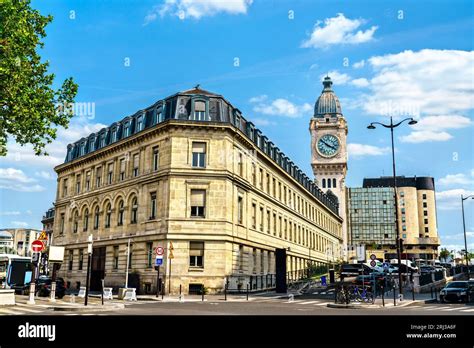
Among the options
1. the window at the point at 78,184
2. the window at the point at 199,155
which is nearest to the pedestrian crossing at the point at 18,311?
the window at the point at 199,155

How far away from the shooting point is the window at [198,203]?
Answer: 1448 inches

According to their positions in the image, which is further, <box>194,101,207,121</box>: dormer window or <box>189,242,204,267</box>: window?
<box>194,101,207,121</box>: dormer window

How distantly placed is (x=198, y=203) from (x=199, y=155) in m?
4.22

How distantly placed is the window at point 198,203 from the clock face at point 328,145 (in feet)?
290

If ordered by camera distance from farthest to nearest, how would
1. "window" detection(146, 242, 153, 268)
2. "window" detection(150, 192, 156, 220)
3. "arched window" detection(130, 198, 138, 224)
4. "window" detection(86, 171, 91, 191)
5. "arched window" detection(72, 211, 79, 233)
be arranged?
1. "arched window" detection(72, 211, 79, 233)
2. "window" detection(86, 171, 91, 191)
3. "arched window" detection(130, 198, 138, 224)
4. "window" detection(150, 192, 156, 220)
5. "window" detection(146, 242, 153, 268)

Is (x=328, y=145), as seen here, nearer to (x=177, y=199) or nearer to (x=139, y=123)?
(x=139, y=123)

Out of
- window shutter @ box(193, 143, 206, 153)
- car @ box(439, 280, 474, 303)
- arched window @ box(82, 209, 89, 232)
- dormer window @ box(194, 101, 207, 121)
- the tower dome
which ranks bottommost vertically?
car @ box(439, 280, 474, 303)

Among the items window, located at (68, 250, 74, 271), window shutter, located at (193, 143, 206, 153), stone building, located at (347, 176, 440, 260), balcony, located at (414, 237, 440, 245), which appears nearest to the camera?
window shutter, located at (193, 143, 206, 153)

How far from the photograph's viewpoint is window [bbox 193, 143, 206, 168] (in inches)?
1484

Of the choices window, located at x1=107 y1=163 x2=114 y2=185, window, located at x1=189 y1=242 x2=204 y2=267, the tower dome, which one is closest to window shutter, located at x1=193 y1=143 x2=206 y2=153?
window, located at x1=189 y1=242 x2=204 y2=267

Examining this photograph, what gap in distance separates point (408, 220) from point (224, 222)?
14258 cm

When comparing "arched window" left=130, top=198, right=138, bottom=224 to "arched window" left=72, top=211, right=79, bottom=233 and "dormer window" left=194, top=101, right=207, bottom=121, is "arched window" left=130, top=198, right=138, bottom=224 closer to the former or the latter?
"dormer window" left=194, top=101, right=207, bottom=121
